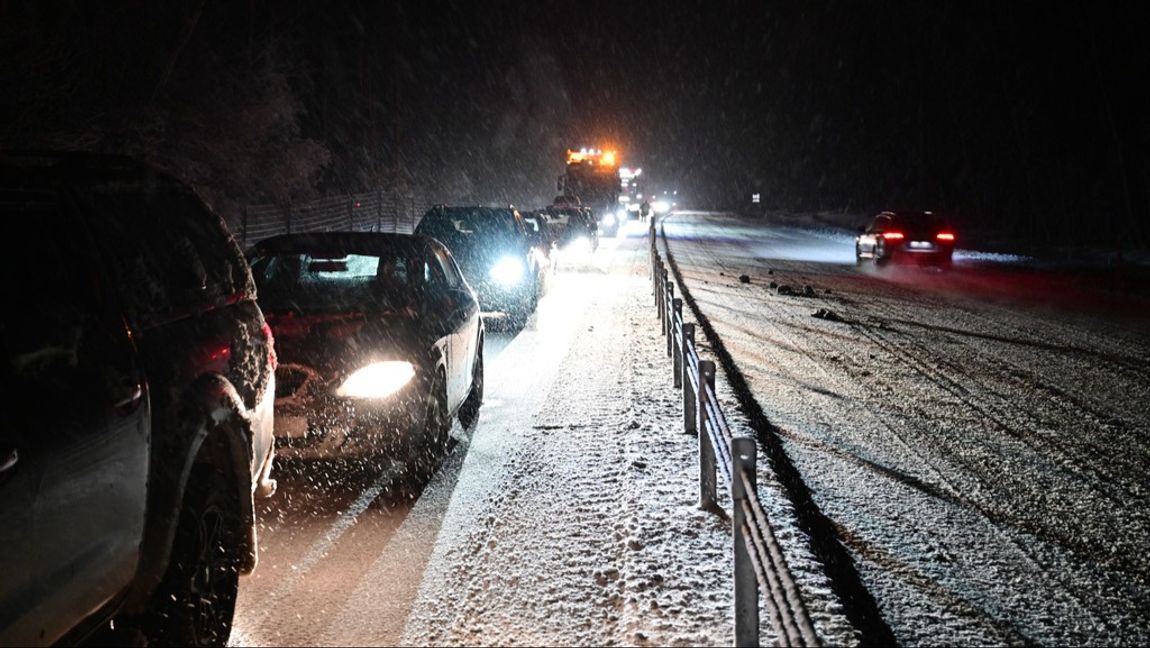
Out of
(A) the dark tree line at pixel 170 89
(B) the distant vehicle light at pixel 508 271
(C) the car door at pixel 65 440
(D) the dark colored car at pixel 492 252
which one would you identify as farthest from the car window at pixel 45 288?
(A) the dark tree line at pixel 170 89

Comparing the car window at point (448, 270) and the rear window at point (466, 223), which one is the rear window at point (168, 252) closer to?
the car window at point (448, 270)

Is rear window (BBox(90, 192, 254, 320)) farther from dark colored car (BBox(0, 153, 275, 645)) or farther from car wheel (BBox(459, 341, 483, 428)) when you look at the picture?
car wheel (BBox(459, 341, 483, 428))

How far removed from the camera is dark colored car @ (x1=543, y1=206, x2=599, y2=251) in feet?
113

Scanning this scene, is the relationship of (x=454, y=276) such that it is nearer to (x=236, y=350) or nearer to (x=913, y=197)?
(x=236, y=350)

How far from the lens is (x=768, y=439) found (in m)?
7.61

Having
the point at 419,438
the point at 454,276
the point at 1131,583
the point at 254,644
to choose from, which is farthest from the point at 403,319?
the point at 1131,583

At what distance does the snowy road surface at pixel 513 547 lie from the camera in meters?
4.22

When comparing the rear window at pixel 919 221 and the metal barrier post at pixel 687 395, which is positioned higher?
the rear window at pixel 919 221

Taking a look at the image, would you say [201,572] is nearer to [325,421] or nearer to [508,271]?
[325,421]

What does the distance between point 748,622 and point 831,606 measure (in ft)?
3.42

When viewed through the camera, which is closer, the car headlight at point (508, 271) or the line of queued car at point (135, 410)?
the line of queued car at point (135, 410)

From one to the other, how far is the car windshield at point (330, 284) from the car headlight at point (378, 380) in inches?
28.2

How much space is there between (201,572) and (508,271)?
11.0 metres

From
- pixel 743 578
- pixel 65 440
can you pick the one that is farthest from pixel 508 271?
pixel 65 440
